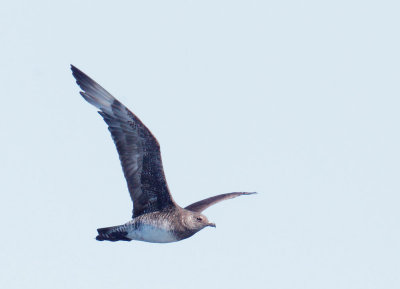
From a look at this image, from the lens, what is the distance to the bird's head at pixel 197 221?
15984 mm

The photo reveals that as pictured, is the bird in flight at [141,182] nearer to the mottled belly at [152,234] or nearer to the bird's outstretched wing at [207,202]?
the mottled belly at [152,234]

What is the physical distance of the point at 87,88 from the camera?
15797 millimetres

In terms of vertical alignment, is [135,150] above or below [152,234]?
above

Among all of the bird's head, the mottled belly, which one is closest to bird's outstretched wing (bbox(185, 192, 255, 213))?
the bird's head

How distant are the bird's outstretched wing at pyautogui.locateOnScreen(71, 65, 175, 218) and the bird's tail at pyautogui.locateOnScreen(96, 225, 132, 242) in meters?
0.40

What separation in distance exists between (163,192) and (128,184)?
623 mm

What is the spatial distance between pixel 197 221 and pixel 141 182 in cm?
121

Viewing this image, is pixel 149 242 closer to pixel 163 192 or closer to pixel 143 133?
pixel 163 192

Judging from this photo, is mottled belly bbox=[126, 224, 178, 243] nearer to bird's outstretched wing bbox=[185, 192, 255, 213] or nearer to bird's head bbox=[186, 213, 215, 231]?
bird's head bbox=[186, 213, 215, 231]

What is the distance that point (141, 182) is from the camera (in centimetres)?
1582

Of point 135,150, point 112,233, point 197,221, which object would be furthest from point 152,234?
point 135,150

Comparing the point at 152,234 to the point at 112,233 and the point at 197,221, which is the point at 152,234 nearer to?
the point at 112,233

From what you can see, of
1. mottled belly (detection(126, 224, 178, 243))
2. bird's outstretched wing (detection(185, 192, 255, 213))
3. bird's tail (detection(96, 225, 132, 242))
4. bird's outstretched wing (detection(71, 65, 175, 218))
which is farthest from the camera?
bird's outstretched wing (detection(185, 192, 255, 213))

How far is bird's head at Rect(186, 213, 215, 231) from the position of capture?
15984mm
